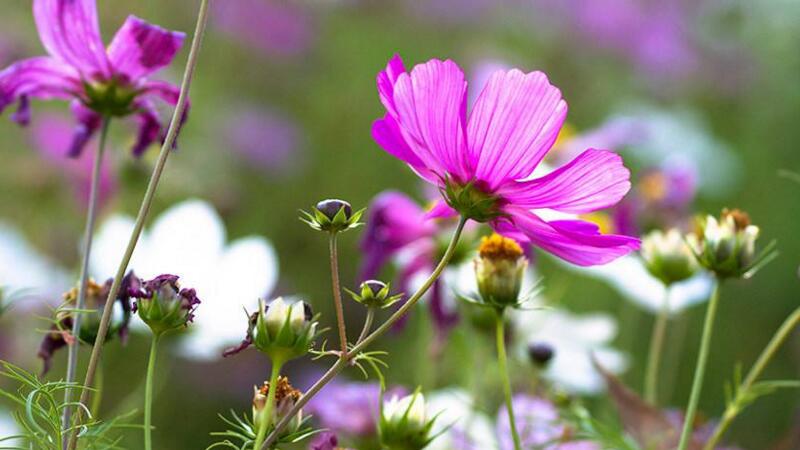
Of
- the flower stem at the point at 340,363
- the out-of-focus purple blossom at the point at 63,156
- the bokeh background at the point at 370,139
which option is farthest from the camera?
the bokeh background at the point at 370,139

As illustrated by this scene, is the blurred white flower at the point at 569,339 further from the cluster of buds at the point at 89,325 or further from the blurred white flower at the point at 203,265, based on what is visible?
the cluster of buds at the point at 89,325

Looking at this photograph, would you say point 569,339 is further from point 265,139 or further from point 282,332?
point 265,139

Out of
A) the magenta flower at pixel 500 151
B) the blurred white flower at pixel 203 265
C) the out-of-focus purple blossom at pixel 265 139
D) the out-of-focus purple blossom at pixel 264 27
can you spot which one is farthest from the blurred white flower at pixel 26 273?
the out-of-focus purple blossom at pixel 264 27

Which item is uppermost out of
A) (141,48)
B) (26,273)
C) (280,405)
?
(141,48)

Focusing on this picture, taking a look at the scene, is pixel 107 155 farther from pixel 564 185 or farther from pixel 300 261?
pixel 564 185

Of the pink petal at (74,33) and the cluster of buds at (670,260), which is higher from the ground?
the pink petal at (74,33)

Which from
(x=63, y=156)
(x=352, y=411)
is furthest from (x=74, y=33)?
(x=63, y=156)

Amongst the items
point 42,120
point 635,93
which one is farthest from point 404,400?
point 635,93
